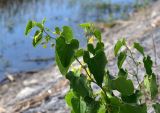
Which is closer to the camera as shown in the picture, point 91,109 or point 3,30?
point 91,109

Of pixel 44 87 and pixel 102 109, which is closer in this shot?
pixel 102 109

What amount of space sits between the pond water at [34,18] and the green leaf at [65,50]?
6.60 m

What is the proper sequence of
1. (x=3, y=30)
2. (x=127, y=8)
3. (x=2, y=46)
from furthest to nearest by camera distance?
(x=127, y=8), (x=3, y=30), (x=2, y=46)

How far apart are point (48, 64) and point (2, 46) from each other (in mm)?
1768

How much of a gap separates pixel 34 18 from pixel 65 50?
34.4 ft

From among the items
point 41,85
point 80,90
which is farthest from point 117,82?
point 41,85

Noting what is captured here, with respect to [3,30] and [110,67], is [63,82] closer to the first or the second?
[110,67]

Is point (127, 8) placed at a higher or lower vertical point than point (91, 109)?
lower

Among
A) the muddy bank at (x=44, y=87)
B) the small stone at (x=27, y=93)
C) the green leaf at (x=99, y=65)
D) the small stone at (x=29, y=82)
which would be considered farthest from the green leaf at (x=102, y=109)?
the small stone at (x=29, y=82)

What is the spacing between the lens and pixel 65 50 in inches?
73.2

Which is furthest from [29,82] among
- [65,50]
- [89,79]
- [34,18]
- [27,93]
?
[65,50]

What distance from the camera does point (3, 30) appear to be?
11445 millimetres

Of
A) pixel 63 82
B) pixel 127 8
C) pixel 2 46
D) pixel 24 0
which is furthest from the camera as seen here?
pixel 24 0

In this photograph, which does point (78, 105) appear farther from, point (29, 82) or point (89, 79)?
point (29, 82)
